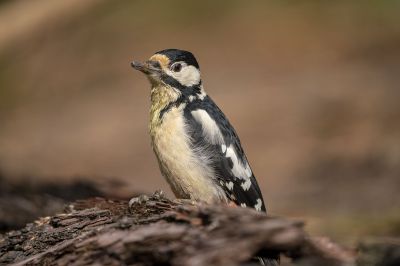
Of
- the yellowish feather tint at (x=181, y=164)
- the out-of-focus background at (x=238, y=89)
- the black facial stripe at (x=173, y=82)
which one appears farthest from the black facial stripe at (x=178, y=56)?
the out-of-focus background at (x=238, y=89)

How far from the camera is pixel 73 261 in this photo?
10.6ft

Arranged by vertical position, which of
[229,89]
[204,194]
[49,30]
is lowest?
[204,194]

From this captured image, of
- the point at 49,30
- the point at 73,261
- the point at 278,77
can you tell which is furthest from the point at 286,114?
the point at 73,261

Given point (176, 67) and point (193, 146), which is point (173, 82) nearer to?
point (176, 67)

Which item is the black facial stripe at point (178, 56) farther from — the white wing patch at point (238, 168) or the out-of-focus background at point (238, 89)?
the out-of-focus background at point (238, 89)

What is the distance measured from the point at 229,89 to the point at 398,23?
2907 millimetres

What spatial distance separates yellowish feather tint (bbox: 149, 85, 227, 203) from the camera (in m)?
4.86

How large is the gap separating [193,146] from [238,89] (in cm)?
758

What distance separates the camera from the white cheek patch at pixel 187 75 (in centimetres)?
552

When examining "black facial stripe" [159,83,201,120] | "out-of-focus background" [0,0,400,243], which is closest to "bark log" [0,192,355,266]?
"black facial stripe" [159,83,201,120]

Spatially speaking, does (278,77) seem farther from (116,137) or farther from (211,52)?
(116,137)

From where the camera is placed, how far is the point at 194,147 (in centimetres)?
501

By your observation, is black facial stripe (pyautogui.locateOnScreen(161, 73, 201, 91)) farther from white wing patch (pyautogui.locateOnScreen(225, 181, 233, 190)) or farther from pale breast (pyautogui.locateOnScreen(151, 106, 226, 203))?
white wing patch (pyautogui.locateOnScreen(225, 181, 233, 190))

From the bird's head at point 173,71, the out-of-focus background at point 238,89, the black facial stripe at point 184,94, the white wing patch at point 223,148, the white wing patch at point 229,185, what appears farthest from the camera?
the out-of-focus background at point 238,89
